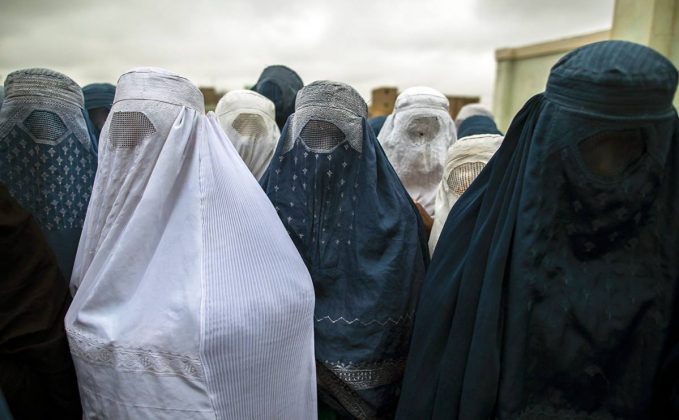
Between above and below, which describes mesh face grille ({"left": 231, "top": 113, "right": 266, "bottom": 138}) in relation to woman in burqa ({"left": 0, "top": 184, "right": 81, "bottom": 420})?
above

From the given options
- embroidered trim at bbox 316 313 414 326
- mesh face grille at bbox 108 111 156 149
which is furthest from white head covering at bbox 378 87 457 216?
mesh face grille at bbox 108 111 156 149

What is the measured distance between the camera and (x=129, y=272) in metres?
1.36

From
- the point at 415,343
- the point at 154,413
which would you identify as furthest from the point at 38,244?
the point at 415,343

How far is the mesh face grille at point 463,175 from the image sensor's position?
1.95 meters

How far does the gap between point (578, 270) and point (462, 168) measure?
2.90ft

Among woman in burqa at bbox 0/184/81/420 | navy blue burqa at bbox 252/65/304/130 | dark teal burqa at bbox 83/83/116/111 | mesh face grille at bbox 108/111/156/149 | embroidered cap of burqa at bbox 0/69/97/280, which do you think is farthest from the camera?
navy blue burqa at bbox 252/65/304/130

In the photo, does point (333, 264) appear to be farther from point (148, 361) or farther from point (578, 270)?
point (578, 270)

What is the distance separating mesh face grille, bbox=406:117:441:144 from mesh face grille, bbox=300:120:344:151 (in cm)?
151

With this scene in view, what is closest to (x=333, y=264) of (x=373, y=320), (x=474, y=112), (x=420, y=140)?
(x=373, y=320)

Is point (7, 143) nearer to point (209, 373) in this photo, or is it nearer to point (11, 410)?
point (11, 410)

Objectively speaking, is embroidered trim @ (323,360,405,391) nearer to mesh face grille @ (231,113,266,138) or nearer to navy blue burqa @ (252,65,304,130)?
mesh face grille @ (231,113,266,138)

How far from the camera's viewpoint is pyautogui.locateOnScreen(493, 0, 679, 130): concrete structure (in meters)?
4.70

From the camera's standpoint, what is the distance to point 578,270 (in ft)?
3.87

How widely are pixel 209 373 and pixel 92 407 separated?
43 centimetres
